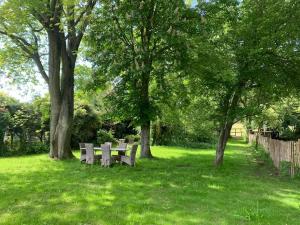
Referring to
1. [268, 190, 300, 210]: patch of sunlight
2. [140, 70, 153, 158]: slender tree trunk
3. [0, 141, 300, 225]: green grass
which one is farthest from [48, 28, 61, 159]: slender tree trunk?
[268, 190, 300, 210]: patch of sunlight

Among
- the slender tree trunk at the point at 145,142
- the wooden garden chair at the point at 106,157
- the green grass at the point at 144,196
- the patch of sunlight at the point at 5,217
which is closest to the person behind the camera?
the patch of sunlight at the point at 5,217

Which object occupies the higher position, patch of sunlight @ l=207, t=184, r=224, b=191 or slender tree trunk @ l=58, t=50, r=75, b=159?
slender tree trunk @ l=58, t=50, r=75, b=159

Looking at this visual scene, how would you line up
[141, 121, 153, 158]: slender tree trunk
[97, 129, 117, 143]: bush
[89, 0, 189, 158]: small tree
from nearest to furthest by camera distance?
[89, 0, 189, 158]: small tree → [141, 121, 153, 158]: slender tree trunk → [97, 129, 117, 143]: bush

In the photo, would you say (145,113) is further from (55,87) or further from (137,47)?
(55,87)

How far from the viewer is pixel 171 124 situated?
28078 mm

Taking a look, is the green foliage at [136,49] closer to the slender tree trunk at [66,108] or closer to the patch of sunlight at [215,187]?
the slender tree trunk at [66,108]

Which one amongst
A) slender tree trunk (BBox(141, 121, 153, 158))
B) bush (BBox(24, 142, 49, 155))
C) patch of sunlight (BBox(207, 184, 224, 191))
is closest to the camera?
patch of sunlight (BBox(207, 184, 224, 191))

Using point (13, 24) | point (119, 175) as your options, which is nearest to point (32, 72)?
point (13, 24)

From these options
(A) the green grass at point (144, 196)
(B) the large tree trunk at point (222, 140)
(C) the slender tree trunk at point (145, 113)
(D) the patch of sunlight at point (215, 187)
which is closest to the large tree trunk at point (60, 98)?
(A) the green grass at point (144, 196)

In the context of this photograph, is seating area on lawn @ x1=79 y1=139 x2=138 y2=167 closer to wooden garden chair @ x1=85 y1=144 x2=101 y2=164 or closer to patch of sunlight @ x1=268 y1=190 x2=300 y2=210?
wooden garden chair @ x1=85 y1=144 x2=101 y2=164

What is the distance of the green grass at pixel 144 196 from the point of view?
713 cm

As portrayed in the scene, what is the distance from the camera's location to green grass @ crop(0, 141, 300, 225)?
7.13 m

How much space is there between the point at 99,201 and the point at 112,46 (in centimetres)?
956

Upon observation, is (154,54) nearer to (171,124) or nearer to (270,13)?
(270,13)
